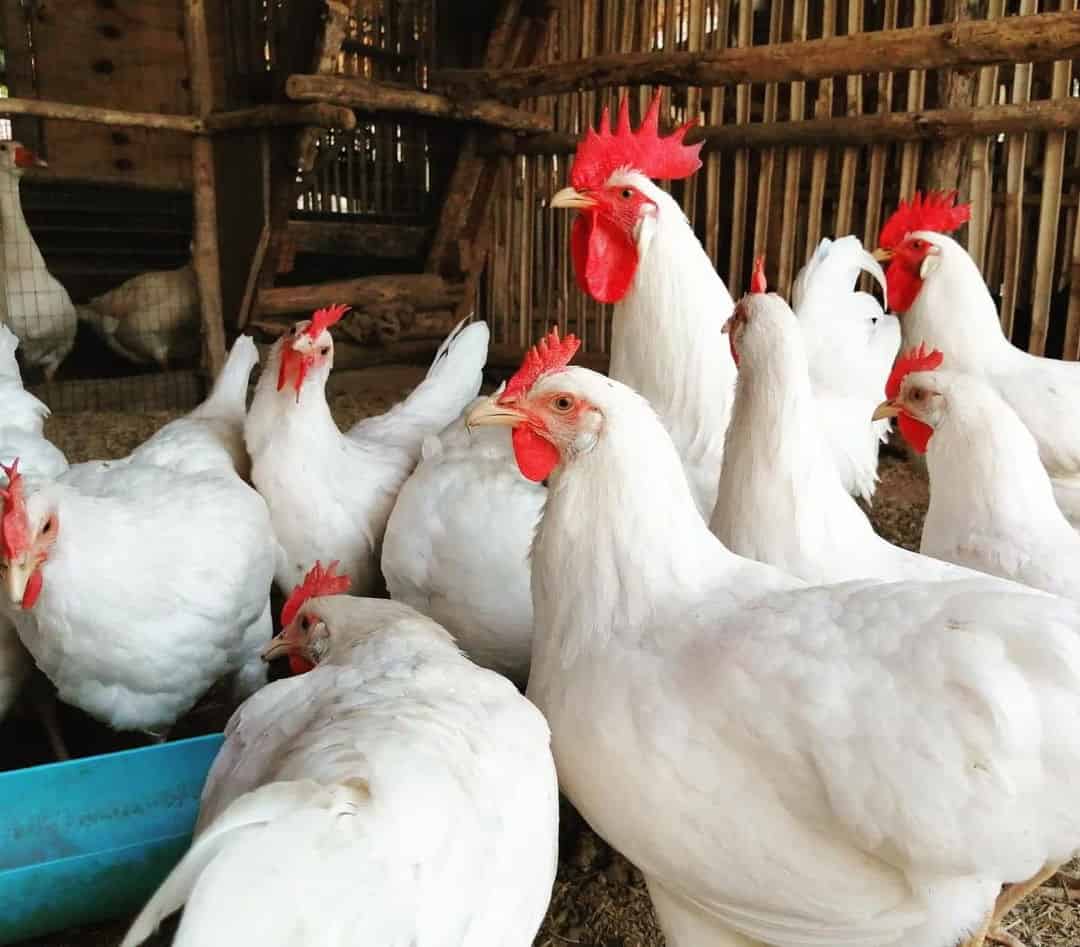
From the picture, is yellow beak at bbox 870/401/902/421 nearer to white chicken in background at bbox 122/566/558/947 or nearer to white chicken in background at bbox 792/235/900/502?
white chicken in background at bbox 792/235/900/502

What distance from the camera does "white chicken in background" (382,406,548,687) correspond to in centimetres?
242

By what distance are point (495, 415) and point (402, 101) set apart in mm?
5078

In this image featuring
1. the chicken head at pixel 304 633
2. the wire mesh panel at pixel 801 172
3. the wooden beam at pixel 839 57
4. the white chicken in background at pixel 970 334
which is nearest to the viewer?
the chicken head at pixel 304 633

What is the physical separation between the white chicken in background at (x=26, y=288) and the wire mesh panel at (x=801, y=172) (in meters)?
3.40

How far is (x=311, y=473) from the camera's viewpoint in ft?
9.41

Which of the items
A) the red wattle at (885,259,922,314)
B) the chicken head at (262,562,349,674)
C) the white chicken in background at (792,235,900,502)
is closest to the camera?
the chicken head at (262,562,349,674)

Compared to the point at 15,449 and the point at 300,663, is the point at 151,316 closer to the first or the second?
the point at 15,449

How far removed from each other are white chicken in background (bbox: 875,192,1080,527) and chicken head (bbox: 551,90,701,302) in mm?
1639

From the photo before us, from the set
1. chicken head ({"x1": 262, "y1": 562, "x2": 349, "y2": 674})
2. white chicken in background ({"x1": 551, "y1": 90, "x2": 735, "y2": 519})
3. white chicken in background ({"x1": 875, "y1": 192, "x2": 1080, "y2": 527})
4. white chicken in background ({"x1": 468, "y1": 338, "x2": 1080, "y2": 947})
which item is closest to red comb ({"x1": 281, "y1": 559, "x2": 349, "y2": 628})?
chicken head ({"x1": 262, "y1": 562, "x2": 349, "y2": 674})

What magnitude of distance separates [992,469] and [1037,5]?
4.55 m

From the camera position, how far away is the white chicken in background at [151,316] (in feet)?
22.0

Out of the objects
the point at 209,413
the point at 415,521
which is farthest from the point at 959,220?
the point at 209,413

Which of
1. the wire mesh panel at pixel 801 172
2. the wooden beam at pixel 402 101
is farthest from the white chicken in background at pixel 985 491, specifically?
the wooden beam at pixel 402 101

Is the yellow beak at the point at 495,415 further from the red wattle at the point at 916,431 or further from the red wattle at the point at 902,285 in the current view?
the red wattle at the point at 902,285
